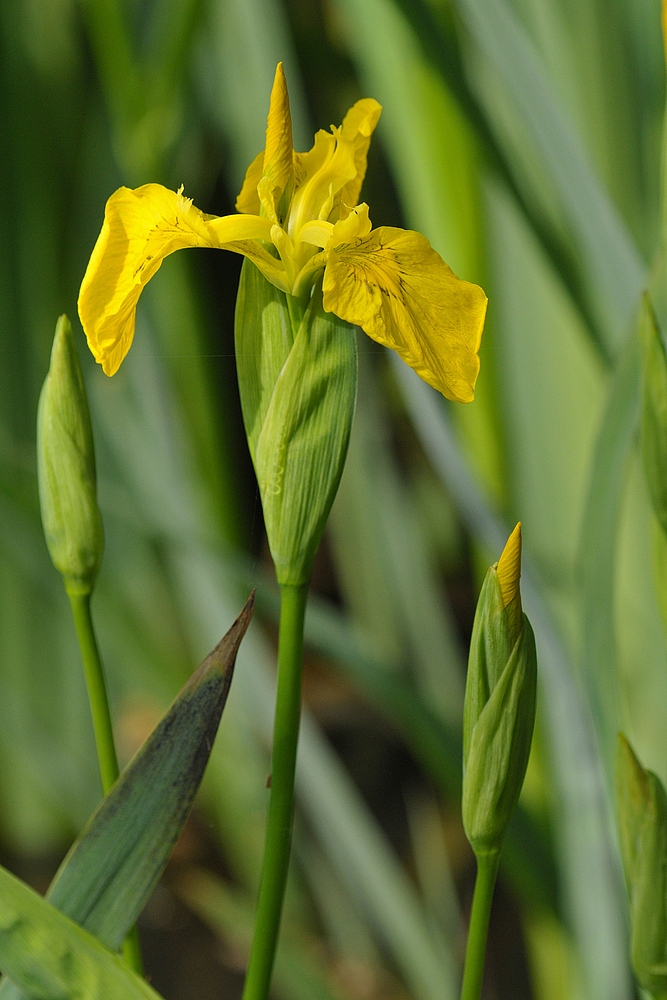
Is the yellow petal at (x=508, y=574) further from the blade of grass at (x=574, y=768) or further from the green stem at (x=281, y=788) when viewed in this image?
the blade of grass at (x=574, y=768)

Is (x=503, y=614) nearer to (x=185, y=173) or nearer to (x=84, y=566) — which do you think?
(x=84, y=566)

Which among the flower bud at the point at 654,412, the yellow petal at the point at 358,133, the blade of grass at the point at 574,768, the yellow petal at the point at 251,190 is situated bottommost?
the blade of grass at the point at 574,768

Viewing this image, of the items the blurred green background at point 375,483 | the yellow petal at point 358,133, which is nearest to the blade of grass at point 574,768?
the blurred green background at point 375,483

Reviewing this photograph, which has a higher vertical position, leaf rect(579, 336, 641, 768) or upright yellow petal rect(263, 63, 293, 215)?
upright yellow petal rect(263, 63, 293, 215)

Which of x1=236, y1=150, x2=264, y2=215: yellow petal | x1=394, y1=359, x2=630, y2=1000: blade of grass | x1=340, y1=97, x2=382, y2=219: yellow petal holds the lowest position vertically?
x1=394, y1=359, x2=630, y2=1000: blade of grass

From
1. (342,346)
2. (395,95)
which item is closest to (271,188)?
(342,346)

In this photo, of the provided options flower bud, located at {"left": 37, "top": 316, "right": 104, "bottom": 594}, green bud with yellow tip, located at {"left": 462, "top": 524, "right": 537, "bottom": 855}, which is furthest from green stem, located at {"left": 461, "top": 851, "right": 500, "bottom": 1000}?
flower bud, located at {"left": 37, "top": 316, "right": 104, "bottom": 594}

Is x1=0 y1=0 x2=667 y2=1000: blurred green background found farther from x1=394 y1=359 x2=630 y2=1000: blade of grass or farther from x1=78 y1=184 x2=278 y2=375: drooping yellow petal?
x1=78 y1=184 x2=278 y2=375: drooping yellow petal
